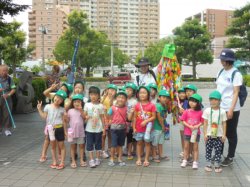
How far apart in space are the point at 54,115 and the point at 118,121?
3.33ft

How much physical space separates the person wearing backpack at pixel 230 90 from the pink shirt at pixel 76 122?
7.43ft

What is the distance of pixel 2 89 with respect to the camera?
8.18m

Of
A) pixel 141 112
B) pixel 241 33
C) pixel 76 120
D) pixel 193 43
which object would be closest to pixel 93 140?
pixel 76 120

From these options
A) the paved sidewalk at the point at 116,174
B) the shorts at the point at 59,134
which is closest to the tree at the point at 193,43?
the paved sidewalk at the point at 116,174

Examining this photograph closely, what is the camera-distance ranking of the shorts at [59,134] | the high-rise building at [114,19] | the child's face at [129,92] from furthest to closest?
the high-rise building at [114,19]
the child's face at [129,92]
the shorts at [59,134]

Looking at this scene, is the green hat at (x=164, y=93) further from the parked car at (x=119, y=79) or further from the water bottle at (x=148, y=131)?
the parked car at (x=119, y=79)

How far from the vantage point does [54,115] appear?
18.2 ft

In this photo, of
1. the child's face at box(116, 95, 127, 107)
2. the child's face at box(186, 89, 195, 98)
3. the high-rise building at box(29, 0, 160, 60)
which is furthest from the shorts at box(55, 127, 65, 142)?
the high-rise building at box(29, 0, 160, 60)

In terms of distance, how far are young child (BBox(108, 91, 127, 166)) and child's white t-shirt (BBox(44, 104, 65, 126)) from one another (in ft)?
2.58

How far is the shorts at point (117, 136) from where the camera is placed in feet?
18.6

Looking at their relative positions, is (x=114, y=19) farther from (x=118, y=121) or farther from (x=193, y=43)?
(x=118, y=121)

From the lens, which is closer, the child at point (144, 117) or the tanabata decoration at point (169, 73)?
the child at point (144, 117)

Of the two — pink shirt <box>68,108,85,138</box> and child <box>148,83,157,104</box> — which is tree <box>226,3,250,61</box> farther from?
pink shirt <box>68,108,85,138</box>

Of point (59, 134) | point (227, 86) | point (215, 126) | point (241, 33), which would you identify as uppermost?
point (241, 33)
